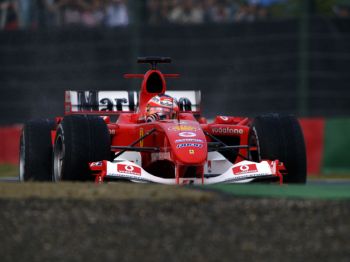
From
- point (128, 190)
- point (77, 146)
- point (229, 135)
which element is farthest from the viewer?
point (229, 135)

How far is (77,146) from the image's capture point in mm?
8836

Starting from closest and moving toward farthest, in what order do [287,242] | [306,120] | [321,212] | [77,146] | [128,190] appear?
[287,242], [321,212], [128,190], [77,146], [306,120]

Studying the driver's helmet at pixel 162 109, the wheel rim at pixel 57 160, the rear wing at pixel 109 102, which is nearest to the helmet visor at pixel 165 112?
the driver's helmet at pixel 162 109

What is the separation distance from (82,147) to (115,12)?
6402 mm

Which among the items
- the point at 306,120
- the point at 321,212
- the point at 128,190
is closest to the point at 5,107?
the point at 306,120

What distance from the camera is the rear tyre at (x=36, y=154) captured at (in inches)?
394

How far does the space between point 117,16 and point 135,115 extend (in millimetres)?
4698

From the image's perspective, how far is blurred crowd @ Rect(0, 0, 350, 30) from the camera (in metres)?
14.7

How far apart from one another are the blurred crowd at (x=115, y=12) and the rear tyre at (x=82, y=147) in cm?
608

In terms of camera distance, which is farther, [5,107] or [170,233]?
[5,107]

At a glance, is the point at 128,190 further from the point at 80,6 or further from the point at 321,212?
the point at 80,6

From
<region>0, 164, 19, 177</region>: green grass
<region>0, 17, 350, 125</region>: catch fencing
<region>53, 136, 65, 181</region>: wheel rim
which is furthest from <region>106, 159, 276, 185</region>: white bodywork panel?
<region>0, 17, 350, 125</region>: catch fencing

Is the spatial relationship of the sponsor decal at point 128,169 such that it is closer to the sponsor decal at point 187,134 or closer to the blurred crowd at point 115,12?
the sponsor decal at point 187,134

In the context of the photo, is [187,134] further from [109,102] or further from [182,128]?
[109,102]
